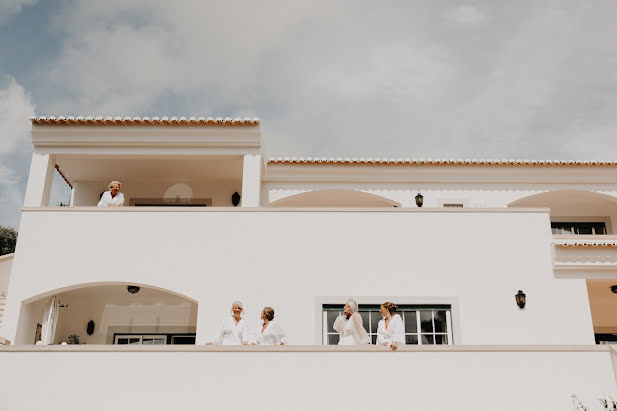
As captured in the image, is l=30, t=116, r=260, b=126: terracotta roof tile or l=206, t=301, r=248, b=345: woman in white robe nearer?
l=206, t=301, r=248, b=345: woman in white robe

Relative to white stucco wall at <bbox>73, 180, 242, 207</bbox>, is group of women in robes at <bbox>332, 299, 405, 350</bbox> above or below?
below

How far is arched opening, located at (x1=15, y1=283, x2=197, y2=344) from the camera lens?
15.0m

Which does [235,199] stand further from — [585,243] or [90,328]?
[585,243]

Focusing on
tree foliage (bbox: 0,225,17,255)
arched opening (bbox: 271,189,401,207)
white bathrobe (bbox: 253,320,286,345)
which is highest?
tree foliage (bbox: 0,225,17,255)

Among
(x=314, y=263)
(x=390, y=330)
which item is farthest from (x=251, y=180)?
(x=390, y=330)

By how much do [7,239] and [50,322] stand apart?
3209cm

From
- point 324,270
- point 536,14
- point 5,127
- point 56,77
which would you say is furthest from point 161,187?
point 5,127

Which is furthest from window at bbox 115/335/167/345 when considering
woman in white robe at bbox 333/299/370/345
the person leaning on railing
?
woman in white robe at bbox 333/299/370/345

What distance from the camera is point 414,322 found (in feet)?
40.4
